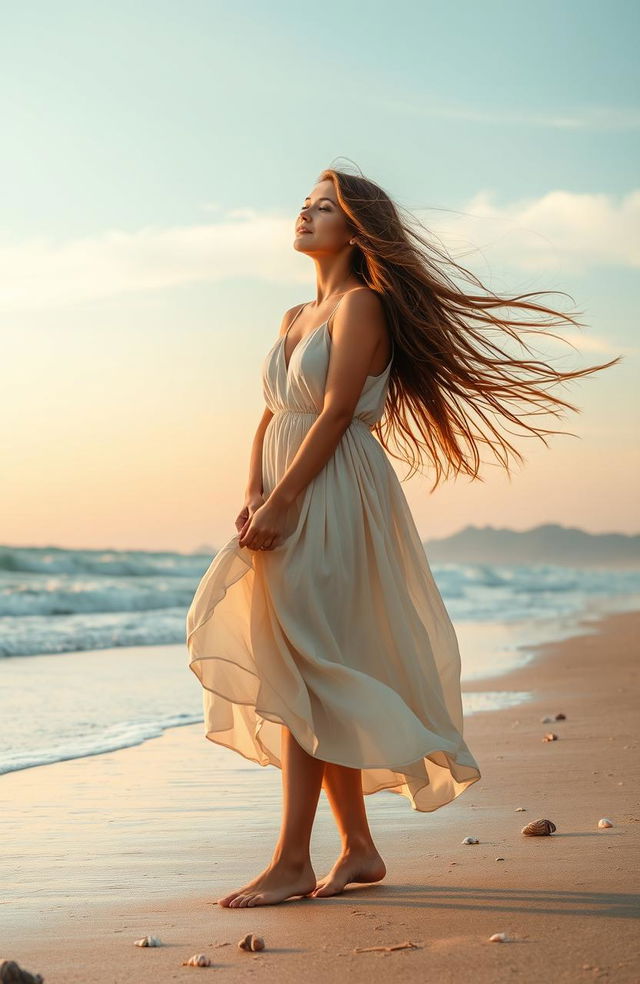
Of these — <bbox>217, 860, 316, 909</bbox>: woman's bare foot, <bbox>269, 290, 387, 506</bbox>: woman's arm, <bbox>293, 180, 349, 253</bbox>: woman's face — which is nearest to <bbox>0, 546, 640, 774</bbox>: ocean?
<bbox>217, 860, 316, 909</bbox>: woman's bare foot

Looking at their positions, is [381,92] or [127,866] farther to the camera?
[381,92]

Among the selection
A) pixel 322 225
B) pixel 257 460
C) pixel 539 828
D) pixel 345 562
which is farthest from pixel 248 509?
pixel 539 828

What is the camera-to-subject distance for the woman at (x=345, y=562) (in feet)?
10.4

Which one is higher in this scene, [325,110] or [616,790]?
[325,110]

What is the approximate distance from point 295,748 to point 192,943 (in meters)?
0.70

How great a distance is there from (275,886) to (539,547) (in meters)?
67.7

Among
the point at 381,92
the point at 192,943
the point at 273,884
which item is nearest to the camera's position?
the point at 192,943

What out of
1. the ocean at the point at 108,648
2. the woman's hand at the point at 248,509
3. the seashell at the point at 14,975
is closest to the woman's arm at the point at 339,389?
the woman's hand at the point at 248,509

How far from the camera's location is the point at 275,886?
10.2ft

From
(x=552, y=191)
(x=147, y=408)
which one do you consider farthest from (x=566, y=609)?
(x=552, y=191)

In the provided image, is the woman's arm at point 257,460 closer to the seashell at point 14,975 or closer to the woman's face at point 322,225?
the woman's face at point 322,225

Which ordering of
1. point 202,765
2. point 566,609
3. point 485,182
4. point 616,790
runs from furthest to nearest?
point 566,609 < point 485,182 < point 202,765 < point 616,790

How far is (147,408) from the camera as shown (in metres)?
19.0

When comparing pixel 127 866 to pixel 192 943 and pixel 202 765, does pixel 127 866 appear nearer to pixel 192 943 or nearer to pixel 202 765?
pixel 192 943
